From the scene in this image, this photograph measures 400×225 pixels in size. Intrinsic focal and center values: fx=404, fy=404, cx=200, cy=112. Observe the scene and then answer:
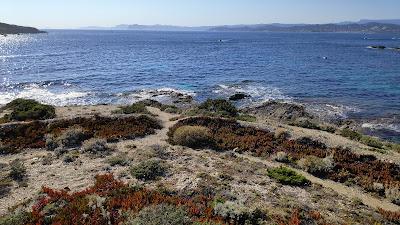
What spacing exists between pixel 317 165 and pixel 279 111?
21.0 m

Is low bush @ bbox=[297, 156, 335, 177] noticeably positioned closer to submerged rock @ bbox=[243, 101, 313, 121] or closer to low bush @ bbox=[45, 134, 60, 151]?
low bush @ bbox=[45, 134, 60, 151]

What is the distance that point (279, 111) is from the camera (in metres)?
42.1

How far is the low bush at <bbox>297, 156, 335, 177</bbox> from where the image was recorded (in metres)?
21.3

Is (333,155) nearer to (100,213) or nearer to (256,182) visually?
(256,182)

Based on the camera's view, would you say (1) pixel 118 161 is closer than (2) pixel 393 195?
No

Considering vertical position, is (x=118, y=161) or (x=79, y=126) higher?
(x=79, y=126)

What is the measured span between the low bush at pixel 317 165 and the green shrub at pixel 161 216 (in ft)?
31.7

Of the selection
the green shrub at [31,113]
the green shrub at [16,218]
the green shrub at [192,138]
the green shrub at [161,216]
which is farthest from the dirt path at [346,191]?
the green shrub at [31,113]

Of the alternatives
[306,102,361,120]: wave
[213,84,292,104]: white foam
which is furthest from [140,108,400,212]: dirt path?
[213,84,292,104]: white foam

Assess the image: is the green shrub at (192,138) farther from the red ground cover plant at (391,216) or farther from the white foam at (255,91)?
the white foam at (255,91)

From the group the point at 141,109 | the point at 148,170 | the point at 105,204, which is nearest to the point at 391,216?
the point at 148,170

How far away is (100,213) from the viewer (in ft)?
46.6

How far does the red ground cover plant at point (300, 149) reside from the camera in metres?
20.9

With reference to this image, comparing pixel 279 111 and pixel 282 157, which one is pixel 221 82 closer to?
pixel 279 111
